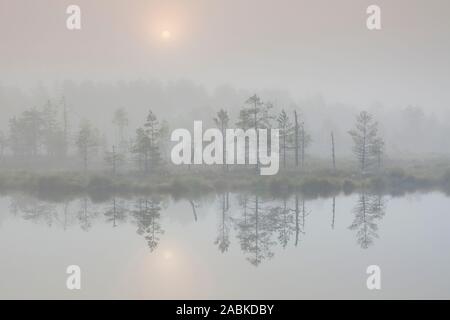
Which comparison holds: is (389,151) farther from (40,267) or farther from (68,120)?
(40,267)

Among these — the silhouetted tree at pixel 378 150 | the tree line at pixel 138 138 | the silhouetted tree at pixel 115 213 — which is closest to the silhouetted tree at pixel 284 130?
the tree line at pixel 138 138

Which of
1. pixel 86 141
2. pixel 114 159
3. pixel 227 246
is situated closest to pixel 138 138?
pixel 114 159

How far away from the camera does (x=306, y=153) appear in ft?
15.2

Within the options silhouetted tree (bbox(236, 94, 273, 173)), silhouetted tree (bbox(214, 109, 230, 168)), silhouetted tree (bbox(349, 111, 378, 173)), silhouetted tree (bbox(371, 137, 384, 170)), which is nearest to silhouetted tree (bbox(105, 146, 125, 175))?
silhouetted tree (bbox(214, 109, 230, 168))

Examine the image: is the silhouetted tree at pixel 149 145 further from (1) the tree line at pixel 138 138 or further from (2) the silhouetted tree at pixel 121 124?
(2) the silhouetted tree at pixel 121 124

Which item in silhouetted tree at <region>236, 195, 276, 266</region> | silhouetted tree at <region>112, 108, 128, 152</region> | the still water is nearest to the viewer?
the still water

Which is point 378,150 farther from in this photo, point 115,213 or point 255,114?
point 115,213

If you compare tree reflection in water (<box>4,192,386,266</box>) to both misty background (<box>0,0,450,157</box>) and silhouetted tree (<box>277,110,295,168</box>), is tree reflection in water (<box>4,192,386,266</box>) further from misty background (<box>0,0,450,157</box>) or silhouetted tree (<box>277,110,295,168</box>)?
misty background (<box>0,0,450,157</box>)

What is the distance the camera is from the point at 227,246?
452 cm

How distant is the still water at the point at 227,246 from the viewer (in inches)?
170

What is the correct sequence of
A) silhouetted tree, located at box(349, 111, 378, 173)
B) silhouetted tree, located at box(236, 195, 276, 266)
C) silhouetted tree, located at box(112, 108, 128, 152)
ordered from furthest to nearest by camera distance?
silhouetted tree, located at box(349, 111, 378, 173) → silhouetted tree, located at box(112, 108, 128, 152) → silhouetted tree, located at box(236, 195, 276, 266)

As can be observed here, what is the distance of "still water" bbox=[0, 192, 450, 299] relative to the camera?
14.2 ft

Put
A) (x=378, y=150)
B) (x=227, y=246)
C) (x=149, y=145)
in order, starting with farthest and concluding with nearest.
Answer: (x=378, y=150), (x=149, y=145), (x=227, y=246)
